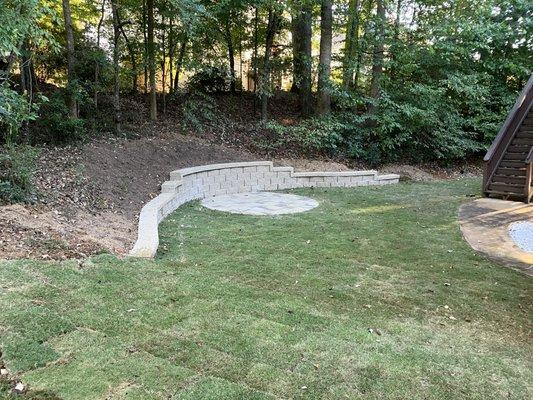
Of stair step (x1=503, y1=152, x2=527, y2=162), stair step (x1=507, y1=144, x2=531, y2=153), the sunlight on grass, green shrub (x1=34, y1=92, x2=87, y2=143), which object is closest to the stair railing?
stair step (x1=503, y1=152, x2=527, y2=162)

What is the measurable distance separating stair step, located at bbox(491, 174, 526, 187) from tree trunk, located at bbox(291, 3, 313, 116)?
5091 millimetres

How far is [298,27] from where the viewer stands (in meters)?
11.4

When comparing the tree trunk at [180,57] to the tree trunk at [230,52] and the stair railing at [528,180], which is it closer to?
the tree trunk at [230,52]

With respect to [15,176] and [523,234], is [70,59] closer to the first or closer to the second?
[15,176]

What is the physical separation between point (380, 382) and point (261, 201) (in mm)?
5217

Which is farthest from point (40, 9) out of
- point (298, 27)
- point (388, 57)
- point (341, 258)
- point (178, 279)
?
point (388, 57)

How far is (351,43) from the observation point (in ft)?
36.7

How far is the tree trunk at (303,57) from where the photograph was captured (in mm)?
10805

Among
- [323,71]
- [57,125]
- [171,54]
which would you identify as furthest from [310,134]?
[57,125]

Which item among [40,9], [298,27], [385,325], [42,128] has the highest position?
[298,27]

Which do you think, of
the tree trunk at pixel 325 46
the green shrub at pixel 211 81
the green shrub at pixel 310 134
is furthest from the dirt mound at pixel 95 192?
the green shrub at pixel 211 81

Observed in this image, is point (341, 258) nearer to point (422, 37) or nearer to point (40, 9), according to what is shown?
point (40, 9)

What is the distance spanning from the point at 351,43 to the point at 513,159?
5105 mm

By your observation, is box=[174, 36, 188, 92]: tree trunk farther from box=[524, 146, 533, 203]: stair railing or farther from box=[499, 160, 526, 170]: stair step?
box=[524, 146, 533, 203]: stair railing
